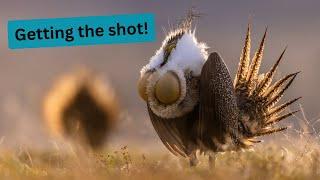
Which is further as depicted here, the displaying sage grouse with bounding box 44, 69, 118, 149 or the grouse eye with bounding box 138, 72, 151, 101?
the displaying sage grouse with bounding box 44, 69, 118, 149

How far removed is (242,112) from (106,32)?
237 cm

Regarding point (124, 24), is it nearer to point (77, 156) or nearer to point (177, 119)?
point (177, 119)

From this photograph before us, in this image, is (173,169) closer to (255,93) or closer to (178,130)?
(178,130)

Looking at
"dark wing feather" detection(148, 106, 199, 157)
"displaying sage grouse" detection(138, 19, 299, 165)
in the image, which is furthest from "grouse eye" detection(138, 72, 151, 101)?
"dark wing feather" detection(148, 106, 199, 157)

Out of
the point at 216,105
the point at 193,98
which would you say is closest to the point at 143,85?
the point at 193,98

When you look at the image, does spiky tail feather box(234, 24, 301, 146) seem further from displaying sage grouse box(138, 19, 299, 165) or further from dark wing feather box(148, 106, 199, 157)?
dark wing feather box(148, 106, 199, 157)

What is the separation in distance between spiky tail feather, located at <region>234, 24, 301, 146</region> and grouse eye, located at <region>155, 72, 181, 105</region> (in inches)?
36.4

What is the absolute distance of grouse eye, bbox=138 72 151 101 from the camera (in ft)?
24.1

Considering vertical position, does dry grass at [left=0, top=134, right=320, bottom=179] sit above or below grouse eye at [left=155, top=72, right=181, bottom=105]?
below

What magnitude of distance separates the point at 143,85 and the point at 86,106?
3.91 metres

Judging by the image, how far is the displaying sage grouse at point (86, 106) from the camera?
10.1 meters

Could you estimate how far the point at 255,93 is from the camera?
318 inches

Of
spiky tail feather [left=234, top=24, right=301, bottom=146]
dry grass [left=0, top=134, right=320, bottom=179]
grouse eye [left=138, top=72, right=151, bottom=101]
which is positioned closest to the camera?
dry grass [left=0, top=134, right=320, bottom=179]

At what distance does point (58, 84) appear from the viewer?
10.2 metres
